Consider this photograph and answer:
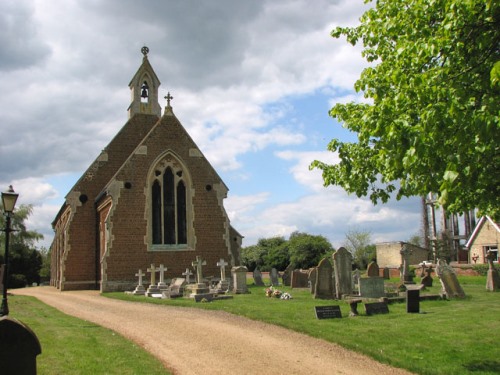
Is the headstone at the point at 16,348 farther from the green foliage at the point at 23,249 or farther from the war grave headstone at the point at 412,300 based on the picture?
the green foliage at the point at 23,249

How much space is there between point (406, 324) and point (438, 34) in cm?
712

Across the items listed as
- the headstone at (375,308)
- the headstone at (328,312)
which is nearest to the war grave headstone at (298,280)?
the headstone at (375,308)

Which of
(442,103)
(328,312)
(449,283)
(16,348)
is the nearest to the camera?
(16,348)

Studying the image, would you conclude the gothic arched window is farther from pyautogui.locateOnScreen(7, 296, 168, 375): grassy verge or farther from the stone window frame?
pyautogui.locateOnScreen(7, 296, 168, 375): grassy verge

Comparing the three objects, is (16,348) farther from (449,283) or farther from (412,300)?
(449,283)

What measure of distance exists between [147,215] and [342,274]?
41.8 feet

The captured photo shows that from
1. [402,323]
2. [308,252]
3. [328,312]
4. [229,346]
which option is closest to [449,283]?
[402,323]

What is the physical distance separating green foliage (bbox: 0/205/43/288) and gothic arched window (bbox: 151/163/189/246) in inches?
1108

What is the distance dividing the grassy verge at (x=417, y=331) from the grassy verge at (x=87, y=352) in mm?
3850

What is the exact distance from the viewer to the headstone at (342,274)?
1762 centimetres

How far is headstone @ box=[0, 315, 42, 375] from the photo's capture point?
4363 millimetres

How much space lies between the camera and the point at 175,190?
2752 cm

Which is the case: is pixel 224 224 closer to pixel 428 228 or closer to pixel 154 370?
pixel 154 370

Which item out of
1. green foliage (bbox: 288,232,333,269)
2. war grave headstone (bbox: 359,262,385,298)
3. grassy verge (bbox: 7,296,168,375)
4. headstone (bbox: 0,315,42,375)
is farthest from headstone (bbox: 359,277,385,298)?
green foliage (bbox: 288,232,333,269)
